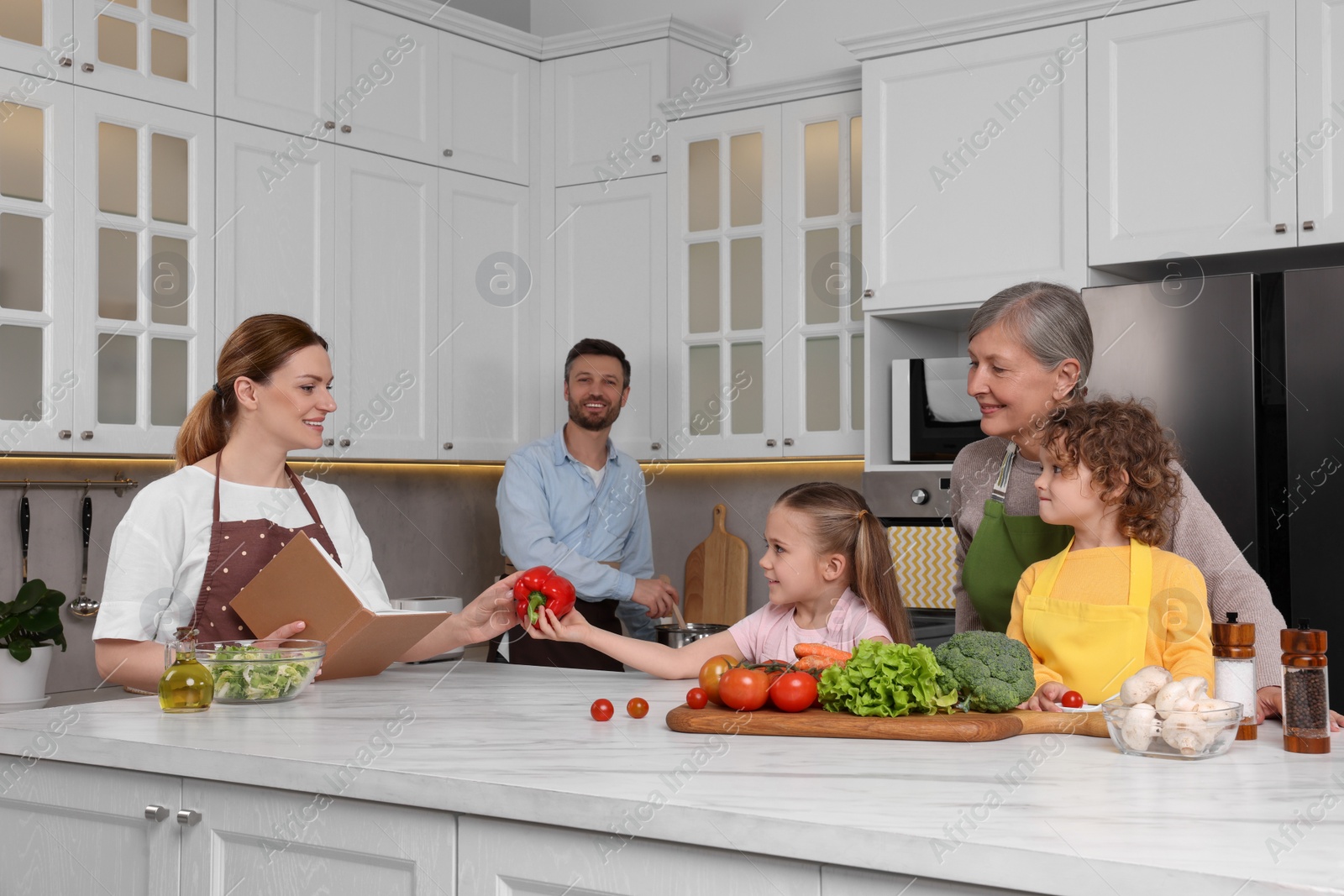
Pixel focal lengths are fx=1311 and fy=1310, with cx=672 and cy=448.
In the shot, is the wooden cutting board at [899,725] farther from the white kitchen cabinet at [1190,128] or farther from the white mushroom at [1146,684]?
the white kitchen cabinet at [1190,128]

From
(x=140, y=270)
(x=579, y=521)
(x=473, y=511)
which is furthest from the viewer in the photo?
(x=473, y=511)

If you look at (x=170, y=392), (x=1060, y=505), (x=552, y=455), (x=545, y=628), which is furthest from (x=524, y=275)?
(x=1060, y=505)

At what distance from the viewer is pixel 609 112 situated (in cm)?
428

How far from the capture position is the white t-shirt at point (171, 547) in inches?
78.4

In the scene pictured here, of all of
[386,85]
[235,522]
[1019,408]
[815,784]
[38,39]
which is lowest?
[815,784]

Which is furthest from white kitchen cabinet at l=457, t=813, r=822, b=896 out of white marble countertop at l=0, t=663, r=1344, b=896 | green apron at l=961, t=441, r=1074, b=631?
green apron at l=961, t=441, r=1074, b=631

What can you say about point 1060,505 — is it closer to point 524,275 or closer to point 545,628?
point 545,628

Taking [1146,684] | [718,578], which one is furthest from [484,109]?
[1146,684]

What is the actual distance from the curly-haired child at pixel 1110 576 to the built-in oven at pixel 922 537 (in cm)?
174

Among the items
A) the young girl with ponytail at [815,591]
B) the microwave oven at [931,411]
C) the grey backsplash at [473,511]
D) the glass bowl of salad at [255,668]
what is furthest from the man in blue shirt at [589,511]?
the glass bowl of salad at [255,668]

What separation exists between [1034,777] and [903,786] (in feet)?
0.49

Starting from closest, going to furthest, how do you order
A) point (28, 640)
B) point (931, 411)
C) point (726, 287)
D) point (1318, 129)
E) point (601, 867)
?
point (601, 867) → point (1318, 129) → point (28, 640) → point (931, 411) → point (726, 287)

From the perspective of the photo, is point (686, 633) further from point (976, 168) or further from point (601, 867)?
point (601, 867)

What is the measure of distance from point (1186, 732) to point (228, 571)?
1.43 meters
